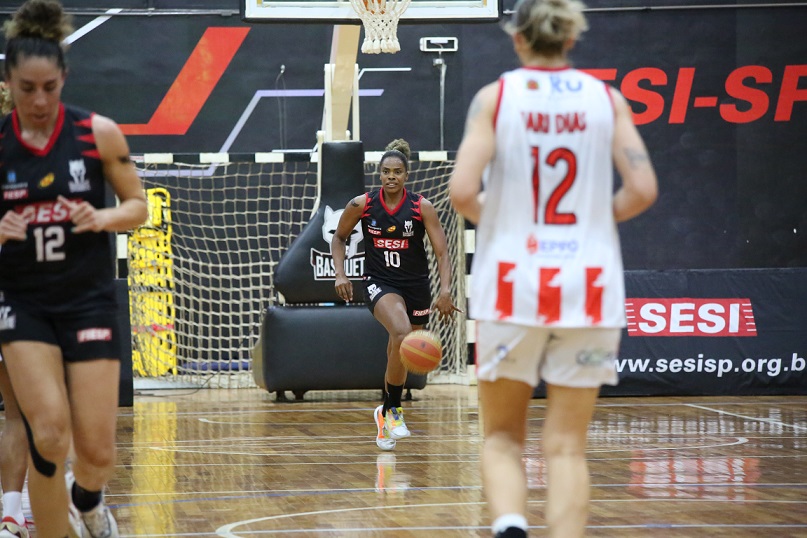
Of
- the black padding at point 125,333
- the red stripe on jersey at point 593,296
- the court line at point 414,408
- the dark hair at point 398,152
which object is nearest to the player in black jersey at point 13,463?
the red stripe on jersey at point 593,296

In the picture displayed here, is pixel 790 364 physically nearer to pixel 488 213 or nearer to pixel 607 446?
pixel 607 446

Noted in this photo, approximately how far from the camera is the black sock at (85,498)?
4.04m

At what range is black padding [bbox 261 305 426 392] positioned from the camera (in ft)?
37.0

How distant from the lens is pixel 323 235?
1110cm

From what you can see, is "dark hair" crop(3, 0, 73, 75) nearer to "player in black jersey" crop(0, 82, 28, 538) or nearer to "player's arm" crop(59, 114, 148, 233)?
"player's arm" crop(59, 114, 148, 233)

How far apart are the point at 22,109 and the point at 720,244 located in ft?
42.1

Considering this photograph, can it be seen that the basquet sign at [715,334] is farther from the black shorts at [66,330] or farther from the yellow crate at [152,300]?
the black shorts at [66,330]

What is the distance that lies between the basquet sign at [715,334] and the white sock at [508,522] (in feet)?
27.7

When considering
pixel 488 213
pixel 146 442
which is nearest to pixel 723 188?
pixel 146 442

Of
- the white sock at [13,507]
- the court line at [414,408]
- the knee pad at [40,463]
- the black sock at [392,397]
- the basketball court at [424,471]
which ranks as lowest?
the court line at [414,408]

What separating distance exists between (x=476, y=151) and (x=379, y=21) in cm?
769

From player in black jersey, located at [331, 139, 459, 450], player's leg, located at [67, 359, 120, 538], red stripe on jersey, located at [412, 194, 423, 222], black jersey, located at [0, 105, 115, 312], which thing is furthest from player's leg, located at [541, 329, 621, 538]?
red stripe on jersey, located at [412, 194, 423, 222]

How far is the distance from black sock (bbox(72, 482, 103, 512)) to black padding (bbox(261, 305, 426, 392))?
7.19m

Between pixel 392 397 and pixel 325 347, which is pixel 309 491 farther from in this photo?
pixel 325 347
